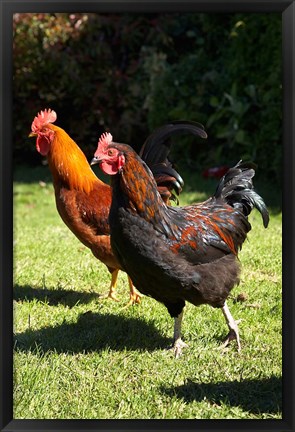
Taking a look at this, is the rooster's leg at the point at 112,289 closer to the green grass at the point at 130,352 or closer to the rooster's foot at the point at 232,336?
the green grass at the point at 130,352

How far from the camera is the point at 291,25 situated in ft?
9.27

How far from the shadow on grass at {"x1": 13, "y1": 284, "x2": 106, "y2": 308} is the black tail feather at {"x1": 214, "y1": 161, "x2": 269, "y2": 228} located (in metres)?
1.41

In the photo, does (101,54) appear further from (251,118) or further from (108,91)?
(251,118)

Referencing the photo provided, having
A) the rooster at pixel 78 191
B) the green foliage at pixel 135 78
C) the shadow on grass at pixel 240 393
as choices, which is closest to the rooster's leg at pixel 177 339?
the shadow on grass at pixel 240 393

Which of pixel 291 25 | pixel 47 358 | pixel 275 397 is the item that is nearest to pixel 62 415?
pixel 47 358

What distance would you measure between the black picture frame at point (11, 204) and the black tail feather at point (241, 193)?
1.03m

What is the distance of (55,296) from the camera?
15.9 ft

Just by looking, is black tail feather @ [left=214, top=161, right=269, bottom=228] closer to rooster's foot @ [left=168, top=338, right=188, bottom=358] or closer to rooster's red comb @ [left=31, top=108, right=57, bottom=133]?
rooster's foot @ [left=168, top=338, right=188, bottom=358]

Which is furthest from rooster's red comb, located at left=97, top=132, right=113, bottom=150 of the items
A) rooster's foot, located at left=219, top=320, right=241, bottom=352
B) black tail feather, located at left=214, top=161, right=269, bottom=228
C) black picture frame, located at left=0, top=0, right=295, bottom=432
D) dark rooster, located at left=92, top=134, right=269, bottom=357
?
rooster's foot, located at left=219, top=320, right=241, bottom=352

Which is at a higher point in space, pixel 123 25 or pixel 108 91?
pixel 123 25

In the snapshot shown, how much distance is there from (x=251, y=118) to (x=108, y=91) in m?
2.97

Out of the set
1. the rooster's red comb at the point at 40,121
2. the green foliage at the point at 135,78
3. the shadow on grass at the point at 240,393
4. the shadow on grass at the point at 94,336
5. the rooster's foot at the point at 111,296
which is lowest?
the shadow on grass at the point at 240,393

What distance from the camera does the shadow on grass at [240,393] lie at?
313cm

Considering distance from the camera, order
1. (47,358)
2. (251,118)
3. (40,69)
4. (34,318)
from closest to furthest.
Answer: (47,358)
(34,318)
(251,118)
(40,69)
